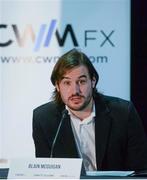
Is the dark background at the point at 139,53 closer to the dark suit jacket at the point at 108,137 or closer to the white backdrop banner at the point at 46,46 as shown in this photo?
the white backdrop banner at the point at 46,46

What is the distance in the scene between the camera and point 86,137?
271cm

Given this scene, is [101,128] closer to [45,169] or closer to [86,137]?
[86,137]

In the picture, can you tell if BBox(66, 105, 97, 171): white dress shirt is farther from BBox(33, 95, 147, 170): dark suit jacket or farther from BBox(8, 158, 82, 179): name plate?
BBox(8, 158, 82, 179): name plate

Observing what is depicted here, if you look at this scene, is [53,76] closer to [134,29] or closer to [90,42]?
[90,42]

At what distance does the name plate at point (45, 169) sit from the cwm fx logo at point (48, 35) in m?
1.76

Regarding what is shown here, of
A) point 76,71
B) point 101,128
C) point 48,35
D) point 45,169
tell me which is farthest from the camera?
point 48,35

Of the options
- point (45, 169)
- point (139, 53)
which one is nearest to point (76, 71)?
point (139, 53)

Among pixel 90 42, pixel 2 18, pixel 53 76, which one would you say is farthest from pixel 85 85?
pixel 2 18

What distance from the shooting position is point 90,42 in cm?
340

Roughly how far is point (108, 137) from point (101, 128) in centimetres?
6

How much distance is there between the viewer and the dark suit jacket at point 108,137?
8.54 feet

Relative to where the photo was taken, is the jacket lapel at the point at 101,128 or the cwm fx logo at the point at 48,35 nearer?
the jacket lapel at the point at 101,128

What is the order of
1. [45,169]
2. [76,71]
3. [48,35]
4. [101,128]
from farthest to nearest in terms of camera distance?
[48,35], [76,71], [101,128], [45,169]

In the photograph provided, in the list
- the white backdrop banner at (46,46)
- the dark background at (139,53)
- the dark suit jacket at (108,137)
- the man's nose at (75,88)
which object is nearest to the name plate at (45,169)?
the dark suit jacket at (108,137)
